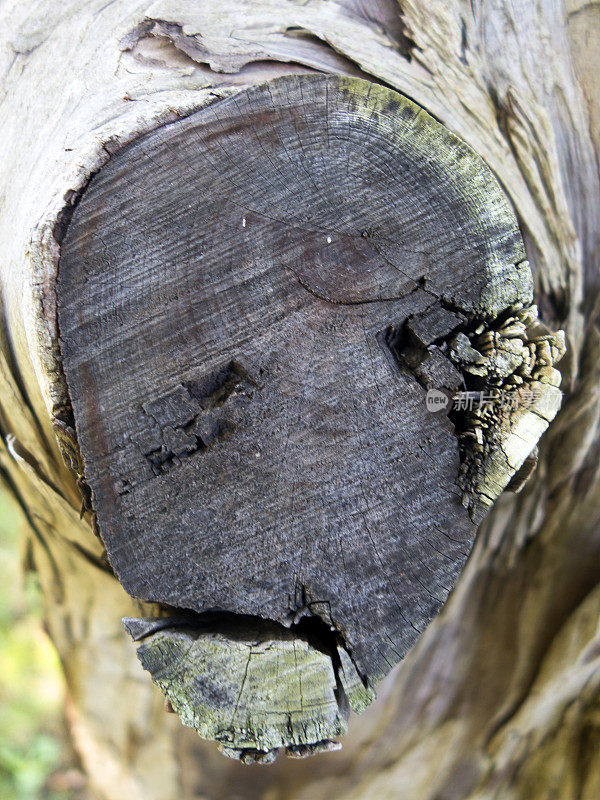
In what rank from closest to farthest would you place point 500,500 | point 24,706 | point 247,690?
point 247,690, point 500,500, point 24,706

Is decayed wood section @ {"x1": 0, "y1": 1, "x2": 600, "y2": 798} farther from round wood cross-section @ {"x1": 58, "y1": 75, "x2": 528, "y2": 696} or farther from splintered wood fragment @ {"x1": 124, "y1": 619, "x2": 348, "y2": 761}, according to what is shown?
splintered wood fragment @ {"x1": 124, "y1": 619, "x2": 348, "y2": 761}

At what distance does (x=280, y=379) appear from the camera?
1043 millimetres

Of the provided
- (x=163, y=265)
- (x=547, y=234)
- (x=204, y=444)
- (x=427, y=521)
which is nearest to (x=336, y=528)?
(x=427, y=521)

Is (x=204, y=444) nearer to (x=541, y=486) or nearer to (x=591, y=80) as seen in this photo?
(x=541, y=486)

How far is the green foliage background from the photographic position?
2.24 m

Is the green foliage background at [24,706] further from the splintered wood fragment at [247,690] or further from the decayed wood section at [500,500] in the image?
the splintered wood fragment at [247,690]

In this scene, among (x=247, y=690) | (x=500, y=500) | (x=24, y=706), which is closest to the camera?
(x=247, y=690)

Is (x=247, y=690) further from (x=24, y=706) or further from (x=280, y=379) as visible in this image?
(x=24, y=706)

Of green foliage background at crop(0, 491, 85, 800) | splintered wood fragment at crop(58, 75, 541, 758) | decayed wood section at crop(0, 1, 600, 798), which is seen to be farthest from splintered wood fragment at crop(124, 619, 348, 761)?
green foliage background at crop(0, 491, 85, 800)

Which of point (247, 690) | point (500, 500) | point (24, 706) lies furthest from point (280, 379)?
point (24, 706)

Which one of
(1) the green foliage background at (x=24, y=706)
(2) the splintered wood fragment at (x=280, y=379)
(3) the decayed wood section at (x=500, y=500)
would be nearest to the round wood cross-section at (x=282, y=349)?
(2) the splintered wood fragment at (x=280, y=379)

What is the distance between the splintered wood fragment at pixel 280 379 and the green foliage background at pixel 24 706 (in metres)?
1.47

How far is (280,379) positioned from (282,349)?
5 centimetres

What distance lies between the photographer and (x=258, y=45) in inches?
50.6
